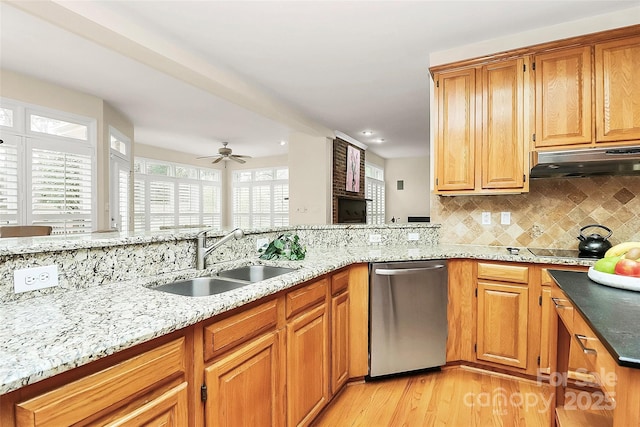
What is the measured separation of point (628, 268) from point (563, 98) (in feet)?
5.60

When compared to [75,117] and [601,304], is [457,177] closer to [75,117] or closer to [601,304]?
[601,304]

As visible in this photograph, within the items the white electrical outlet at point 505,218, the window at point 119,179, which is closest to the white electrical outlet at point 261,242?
the white electrical outlet at point 505,218

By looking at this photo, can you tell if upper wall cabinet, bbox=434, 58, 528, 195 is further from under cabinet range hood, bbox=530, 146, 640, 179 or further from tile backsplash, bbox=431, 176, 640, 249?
tile backsplash, bbox=431, 176, 640, 249

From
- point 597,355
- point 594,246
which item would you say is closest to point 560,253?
point 594,246

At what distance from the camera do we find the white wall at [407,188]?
880 cm

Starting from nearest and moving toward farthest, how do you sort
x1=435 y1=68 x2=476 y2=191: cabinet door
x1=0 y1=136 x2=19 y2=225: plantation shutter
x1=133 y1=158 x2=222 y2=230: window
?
x1=435 y1=68 x2=476 y2=191: cabinet door < x1=0 y1=136 x2=19 y2=225: plantation shutter < x1=133 y1=158 x2=222 y2=230: window

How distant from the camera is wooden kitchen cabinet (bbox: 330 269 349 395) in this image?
2.13 metres

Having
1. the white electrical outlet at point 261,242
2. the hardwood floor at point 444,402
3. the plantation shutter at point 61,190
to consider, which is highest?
the plantation shutter at point 61,190

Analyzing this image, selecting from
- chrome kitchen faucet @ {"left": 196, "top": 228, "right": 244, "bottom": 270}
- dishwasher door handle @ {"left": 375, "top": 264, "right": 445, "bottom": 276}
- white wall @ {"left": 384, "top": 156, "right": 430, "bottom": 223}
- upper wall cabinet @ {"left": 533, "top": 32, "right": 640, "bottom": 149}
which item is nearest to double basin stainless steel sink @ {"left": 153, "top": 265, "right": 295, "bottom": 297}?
chrome kitchen faucet @ {"left": 196, "top": 228, "right": 244, "bottom": 270}

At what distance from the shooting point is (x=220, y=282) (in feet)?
5.92

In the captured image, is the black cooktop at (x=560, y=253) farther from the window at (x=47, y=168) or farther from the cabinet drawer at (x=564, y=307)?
the window at (x=47, y=168)

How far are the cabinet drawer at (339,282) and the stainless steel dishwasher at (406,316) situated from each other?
0.20 metres

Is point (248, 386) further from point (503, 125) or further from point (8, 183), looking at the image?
point (8, 183)

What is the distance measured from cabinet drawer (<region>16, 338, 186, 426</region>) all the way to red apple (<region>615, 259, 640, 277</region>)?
1.61 metres
